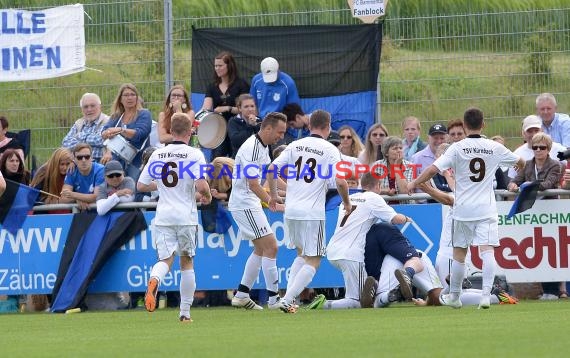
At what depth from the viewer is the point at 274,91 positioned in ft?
63.8

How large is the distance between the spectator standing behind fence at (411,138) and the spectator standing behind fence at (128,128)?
3489 millimetres

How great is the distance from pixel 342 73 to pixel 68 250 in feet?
15.2

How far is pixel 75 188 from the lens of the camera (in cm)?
1878

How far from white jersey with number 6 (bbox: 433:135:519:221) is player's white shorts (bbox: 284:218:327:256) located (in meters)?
1.74

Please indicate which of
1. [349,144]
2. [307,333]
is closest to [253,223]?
[349,144]

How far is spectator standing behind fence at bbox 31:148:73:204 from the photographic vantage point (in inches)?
749

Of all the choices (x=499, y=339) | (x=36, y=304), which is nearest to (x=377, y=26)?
(x=36, y=304)

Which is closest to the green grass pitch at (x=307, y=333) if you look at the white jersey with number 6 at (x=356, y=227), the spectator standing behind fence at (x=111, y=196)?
the white jersey with number 6 at (x=356, y=227)

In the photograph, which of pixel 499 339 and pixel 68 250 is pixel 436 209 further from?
pixel 499 339

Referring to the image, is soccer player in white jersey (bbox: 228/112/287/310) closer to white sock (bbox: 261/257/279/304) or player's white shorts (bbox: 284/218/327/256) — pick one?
white sock (bbox: 261/257/279/304)

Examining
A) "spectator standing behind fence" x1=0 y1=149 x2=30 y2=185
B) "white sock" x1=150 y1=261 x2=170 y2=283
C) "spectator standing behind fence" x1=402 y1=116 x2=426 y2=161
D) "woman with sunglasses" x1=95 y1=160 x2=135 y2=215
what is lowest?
"white sock" x1=150 y1=261 x2=170 y2=283

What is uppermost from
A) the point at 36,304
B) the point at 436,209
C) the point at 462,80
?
the point at 462,80

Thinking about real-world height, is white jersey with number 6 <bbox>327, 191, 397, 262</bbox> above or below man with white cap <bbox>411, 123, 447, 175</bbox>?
below

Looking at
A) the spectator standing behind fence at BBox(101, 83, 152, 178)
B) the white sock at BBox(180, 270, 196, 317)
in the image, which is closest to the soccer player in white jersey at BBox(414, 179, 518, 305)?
the white sock at BBox(180, 270, 196, 317)
